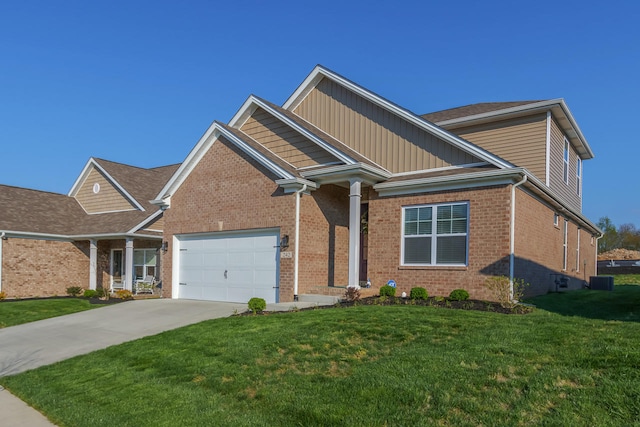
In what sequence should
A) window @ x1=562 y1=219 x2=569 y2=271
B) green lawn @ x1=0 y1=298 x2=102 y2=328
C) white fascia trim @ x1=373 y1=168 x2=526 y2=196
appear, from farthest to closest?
window @ x1=562 y1=219 x2=569 y2=271 < green lawn @ x1=0 y1=298 x2=102 y2=328 < white fascia trim @ x1=373 y1=168 x2=526 y2=196

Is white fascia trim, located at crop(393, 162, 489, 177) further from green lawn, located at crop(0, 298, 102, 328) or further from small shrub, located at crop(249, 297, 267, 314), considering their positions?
green lawn, located at crop(0, 298, 102, 328)

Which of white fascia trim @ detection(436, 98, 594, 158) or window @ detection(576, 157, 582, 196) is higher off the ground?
white fascia trim @ detection(436, 98, 594, 158)

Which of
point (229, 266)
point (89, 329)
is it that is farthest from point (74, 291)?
point (89, 329)

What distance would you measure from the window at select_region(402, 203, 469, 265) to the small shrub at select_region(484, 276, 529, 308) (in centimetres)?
105

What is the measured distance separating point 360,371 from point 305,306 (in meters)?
6.78

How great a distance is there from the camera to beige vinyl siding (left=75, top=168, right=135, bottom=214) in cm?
2533

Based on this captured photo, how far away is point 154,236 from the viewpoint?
2278 cm

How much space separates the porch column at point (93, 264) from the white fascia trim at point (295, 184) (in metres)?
13.7

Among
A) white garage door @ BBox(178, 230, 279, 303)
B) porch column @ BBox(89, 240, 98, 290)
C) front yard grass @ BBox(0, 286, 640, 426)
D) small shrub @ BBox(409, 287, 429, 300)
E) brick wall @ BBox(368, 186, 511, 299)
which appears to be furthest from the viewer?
porch column @ BBox(89, 240, 98, 290)

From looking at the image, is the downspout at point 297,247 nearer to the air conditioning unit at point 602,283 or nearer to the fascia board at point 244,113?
the fascia board at point 244,113

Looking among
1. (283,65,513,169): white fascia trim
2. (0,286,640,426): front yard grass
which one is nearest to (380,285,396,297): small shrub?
(0,286,640,426): front yard grass

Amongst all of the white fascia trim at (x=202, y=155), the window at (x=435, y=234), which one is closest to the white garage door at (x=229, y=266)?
the white fascia trim at (x=202, y=155)

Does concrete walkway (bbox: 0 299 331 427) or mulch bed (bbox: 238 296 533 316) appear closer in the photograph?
concrete walkway (bbox: 0 299 331 427)

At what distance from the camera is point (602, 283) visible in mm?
21250
